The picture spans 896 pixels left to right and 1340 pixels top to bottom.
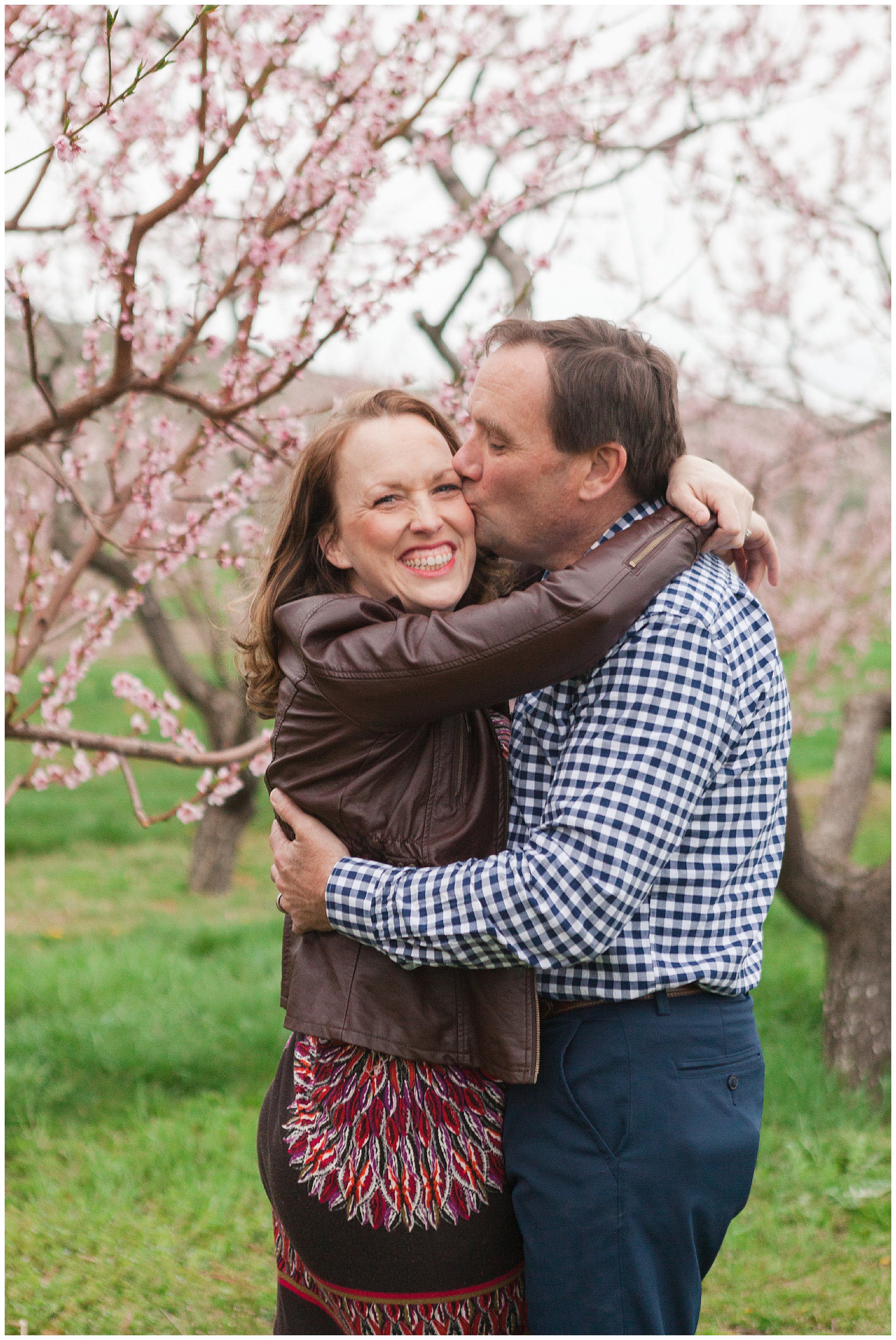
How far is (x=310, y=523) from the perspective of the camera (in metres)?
2.14

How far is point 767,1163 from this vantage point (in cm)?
396

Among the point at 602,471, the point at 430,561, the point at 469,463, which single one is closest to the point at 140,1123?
the point at 430,561

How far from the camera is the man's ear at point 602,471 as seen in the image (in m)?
1.89

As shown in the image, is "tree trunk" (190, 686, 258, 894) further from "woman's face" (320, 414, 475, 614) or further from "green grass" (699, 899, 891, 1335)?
"woman's face" (320, 414, 475, 614)

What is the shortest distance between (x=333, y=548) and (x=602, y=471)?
20.9 inches

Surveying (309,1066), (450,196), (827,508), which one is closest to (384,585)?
(309,1066)

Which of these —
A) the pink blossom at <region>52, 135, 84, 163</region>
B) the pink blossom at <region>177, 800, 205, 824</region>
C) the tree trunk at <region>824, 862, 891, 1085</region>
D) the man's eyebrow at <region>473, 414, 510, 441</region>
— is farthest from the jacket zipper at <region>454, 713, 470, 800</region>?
the tree trunk at <region>824, 862, 891, 1085</region>

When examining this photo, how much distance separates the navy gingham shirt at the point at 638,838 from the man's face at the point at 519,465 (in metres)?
0.27

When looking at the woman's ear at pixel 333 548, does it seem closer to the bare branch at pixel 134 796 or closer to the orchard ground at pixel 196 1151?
the bare branch at pixel 134 796

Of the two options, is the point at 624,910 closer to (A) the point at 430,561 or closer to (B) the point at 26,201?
(A) the point at 430,561

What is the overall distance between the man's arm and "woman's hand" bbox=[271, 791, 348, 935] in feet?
0.33

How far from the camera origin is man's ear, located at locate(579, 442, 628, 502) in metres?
1.89

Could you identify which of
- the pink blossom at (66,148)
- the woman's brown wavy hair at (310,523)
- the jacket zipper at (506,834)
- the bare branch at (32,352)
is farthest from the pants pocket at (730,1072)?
the bare branch at (32,352)

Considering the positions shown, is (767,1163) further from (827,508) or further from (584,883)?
(827,508)
